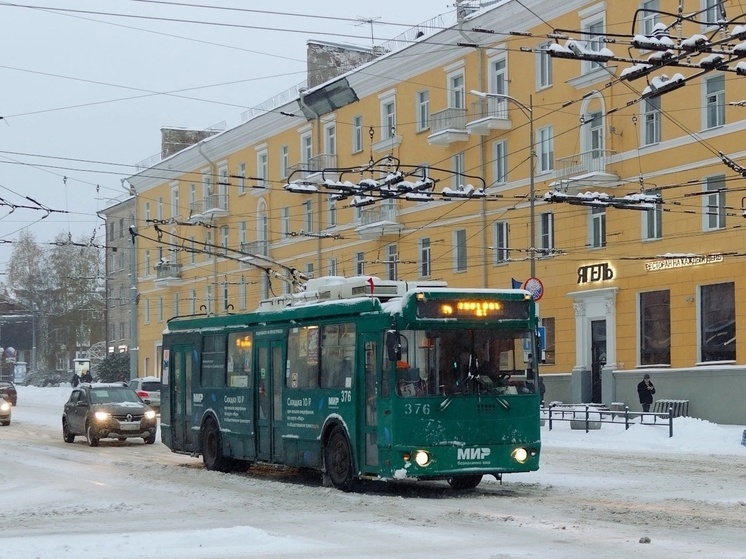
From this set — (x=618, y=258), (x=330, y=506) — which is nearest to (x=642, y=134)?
(x=618, y=258)

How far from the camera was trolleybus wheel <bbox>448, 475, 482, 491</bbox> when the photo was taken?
1803 centimetres

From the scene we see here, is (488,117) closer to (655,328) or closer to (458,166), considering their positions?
(458,166)

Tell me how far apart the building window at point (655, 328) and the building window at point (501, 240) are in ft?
22.0

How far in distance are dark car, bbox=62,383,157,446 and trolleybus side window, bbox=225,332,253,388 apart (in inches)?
362

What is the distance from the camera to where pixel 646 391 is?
3619cm

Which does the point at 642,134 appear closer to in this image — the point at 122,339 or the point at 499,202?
the point at 499,202

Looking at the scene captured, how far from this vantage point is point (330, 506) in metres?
15.6

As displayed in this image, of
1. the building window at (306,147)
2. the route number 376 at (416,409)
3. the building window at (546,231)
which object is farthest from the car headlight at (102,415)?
the building window at (306,147)

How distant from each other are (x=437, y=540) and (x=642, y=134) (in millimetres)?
28076

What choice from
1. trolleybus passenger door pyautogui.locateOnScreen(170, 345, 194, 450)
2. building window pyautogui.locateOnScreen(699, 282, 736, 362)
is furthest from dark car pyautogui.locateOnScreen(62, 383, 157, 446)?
building window pyautogui.locateOnScreen(699, 282, 736, 362)

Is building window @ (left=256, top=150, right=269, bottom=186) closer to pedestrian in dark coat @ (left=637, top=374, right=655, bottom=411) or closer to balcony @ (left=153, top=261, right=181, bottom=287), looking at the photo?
balcony @ (left=153, top=261, right=181, bottom=287)

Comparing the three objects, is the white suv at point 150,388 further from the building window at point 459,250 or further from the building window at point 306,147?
the building window at point 306,147

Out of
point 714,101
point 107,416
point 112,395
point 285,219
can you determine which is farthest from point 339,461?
point 285,219

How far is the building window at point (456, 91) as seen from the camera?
4622cm
